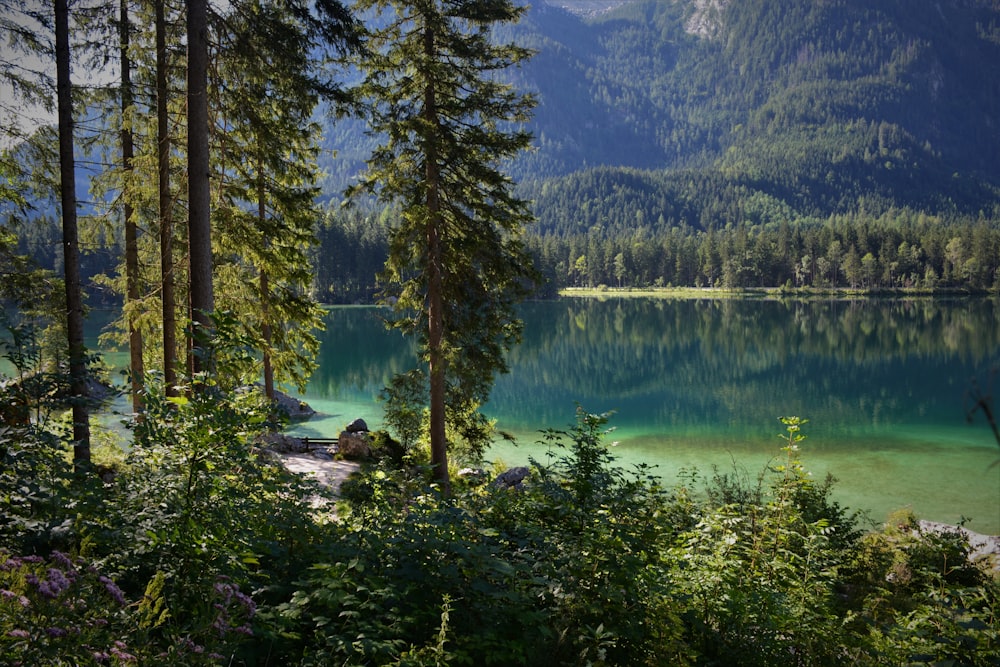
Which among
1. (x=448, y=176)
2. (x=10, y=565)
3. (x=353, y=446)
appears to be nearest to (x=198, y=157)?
(x=10, y=565)

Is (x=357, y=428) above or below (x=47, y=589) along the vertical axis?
below

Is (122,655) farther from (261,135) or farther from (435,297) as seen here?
(435,297)

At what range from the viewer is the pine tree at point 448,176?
39.9 feet

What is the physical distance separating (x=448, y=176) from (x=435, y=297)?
2568 mm


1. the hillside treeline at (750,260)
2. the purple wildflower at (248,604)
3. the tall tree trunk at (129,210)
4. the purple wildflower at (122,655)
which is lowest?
the purple wildflower at (248,604)

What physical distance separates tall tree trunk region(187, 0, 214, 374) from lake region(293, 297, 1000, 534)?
4.94 metres

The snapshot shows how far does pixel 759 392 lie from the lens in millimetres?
34031

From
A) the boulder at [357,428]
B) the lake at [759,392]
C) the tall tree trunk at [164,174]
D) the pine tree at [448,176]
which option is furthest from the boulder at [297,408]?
the tall tree trunk at [164,174]

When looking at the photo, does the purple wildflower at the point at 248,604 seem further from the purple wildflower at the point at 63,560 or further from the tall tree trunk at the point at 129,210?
the tall tree trunk at the point at 129,210

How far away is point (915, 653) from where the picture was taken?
3631 mm

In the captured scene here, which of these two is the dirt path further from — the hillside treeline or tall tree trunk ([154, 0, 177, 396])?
the hillside treeline

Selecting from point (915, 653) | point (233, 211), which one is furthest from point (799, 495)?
point (233, 211)

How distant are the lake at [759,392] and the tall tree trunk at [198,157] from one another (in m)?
4.94

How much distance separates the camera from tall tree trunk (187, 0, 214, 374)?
725cm
